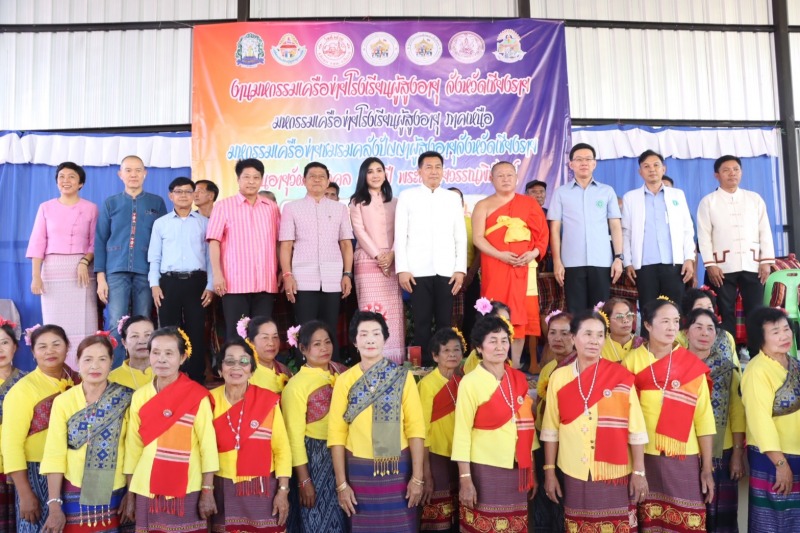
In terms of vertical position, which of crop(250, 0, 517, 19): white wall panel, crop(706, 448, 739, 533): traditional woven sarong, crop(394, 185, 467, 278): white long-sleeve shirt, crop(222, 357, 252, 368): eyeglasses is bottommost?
crop(706, 448, 739, 533): traditional woven sarong

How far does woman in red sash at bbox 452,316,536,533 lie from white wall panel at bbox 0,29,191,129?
548 cm

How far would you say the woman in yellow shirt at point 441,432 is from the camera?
10.8 feet

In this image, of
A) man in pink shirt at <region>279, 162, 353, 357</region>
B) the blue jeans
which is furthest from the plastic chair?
the blue jeans

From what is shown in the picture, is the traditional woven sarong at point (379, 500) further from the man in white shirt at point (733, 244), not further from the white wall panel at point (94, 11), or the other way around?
the white wall panel at point (94, 11)

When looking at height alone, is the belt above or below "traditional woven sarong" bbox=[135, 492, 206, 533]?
above

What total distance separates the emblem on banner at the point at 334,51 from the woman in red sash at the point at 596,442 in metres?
4.54

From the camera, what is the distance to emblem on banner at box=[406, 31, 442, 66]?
671 cm

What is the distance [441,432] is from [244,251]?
1695 millimetres

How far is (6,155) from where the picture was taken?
7.04 metres

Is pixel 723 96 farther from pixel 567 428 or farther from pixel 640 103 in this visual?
pixel 567 428

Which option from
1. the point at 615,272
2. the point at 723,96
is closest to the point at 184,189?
the point at 615,272

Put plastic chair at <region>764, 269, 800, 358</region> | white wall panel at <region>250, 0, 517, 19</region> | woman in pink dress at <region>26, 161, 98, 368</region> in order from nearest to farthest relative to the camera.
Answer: woman in pink dress at <region>26, 161, 98, 368</region> → plastic chair at <region>764, 269, 800, 358</region> → white wall panel at <region>250, 0, 517, 19</region>

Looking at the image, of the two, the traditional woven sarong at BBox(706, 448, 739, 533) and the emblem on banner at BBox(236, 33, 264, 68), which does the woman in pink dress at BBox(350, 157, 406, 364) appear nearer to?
the traditional woven sarong at BBox(706, 448, 739, 533)

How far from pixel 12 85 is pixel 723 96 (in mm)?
7898
